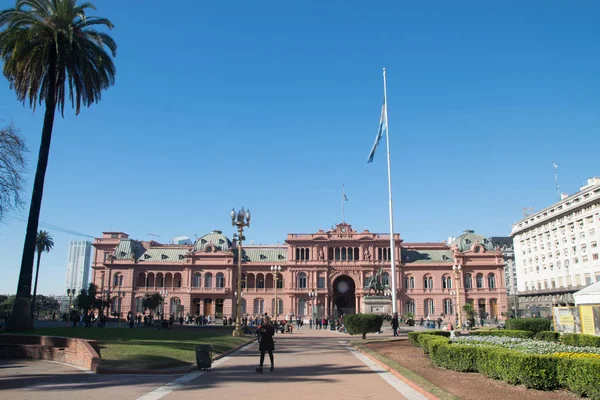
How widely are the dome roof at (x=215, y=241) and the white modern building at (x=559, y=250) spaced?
165 ft

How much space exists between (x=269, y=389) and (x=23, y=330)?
20.2 meters

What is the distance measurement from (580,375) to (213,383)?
31.2 feet

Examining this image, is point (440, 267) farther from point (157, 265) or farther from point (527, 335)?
point (527, 335)

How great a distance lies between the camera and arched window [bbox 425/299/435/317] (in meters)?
81.0

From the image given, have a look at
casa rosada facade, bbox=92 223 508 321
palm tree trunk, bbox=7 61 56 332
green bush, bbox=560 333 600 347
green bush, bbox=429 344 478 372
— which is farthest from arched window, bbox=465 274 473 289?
palm tree trunk, bbox=7 61 56 332

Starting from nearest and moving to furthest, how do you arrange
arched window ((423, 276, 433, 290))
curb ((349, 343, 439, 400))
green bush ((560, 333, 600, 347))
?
1. curb ((349, 343, 439, 400))
2. green bush ((560, 333, 600, 347))
3. arched window ((423, 276, 433, 290))

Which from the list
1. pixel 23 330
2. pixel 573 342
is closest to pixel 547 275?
pixel 573 342

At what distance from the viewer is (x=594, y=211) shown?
66.8 m

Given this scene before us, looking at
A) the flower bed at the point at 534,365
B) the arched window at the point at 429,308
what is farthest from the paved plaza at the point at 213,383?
the arched window at the point at 429,308

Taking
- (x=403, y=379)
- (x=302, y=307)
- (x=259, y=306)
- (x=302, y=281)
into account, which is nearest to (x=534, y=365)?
(x=403, y=379)

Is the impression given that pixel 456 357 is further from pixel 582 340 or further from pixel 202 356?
pixel 582 340

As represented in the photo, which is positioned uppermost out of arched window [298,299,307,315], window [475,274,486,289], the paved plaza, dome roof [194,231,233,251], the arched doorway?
dome roof [194,231,233,251]

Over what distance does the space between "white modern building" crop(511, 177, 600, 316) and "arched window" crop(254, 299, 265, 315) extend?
42.3 m

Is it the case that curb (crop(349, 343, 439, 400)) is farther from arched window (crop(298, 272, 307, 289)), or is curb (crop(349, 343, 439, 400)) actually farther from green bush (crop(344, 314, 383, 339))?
arched window (crop(298, 272, 307, 289))
